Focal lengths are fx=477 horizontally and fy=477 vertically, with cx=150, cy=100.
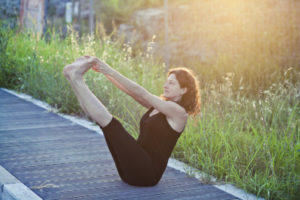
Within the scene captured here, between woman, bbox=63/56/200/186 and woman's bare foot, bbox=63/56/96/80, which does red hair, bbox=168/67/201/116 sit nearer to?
woman, bbox=63/56/200/186

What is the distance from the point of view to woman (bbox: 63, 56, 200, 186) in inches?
151

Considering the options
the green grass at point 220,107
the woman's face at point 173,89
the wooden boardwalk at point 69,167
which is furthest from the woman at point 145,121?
the green grass at point 220,107

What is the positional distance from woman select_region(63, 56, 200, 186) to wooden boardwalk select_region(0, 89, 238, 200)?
18 centimetres

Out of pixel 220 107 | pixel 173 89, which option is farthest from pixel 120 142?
pixel 220 107

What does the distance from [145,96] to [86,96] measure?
0.48 m

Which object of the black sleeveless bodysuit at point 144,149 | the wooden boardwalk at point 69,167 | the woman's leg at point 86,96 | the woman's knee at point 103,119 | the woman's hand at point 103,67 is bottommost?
the wooden boardwalk at point 69,167

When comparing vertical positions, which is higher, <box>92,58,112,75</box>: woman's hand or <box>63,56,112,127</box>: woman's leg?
<box>92,58,112,75</box>: woman's hand

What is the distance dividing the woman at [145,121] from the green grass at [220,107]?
67cm

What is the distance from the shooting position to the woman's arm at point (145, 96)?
3.80 meters

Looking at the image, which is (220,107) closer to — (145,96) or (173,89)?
(173,89)

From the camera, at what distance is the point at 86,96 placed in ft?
12.6

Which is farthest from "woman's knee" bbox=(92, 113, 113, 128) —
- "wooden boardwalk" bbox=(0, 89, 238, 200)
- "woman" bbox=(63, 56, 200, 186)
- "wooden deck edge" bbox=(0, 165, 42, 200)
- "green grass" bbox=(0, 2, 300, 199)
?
"green grass" bbox=(0, 2, 300, 199)

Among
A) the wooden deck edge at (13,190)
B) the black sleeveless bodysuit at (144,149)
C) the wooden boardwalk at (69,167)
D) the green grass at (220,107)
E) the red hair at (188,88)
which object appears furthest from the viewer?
the green grass at (220,107)

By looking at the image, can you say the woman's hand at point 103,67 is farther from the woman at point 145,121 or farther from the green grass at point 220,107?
the green grass at point 220,107
